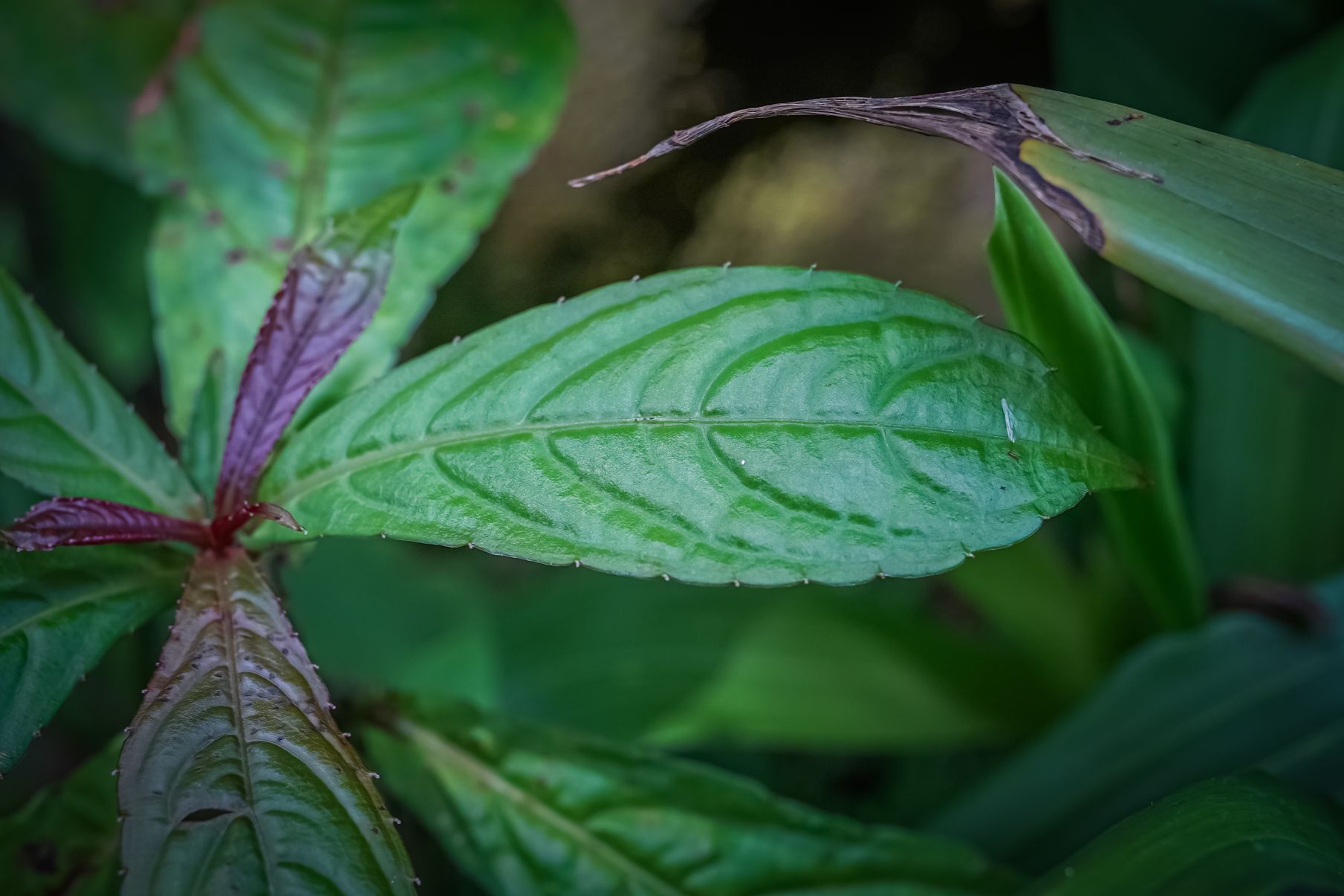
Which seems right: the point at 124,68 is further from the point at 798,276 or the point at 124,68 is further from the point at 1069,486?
the point at 1069,486

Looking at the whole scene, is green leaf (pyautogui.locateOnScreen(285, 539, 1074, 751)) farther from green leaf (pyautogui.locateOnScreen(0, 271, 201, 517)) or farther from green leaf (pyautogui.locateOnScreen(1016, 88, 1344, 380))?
green leaf (pyautogui.locateOnScreen(1016, 88, 1344, 380))

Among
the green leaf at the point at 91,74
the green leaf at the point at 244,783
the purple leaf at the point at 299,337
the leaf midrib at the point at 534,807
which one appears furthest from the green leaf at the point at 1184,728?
the green leaf at the point at 91,74

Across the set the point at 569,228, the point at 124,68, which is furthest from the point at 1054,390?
the point at 124,68

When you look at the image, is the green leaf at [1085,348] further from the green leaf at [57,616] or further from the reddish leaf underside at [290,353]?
the green leaf at [57,616]

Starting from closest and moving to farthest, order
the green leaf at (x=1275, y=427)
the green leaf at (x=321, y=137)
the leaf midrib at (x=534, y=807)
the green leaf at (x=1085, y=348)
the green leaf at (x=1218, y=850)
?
the green leaf at (x=1218, y=850) → the green leaf at (x=1085, y=348) → the leaf midrib at (x=534, y=807) → the green leaf at (x=321, y=137) → the green leaf at (x=1275, y=427)

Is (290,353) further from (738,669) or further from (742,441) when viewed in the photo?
(738,669)

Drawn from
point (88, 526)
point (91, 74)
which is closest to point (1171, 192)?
point (88, 526)
